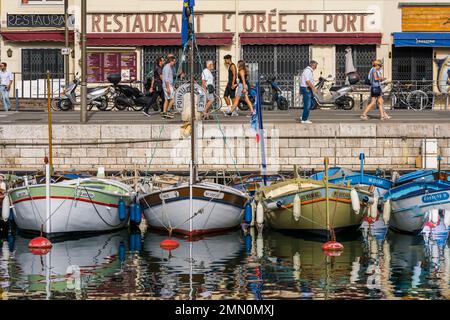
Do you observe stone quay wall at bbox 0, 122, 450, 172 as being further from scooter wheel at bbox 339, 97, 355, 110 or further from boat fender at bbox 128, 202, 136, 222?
scooter wheel at bbox 339, 97, 355, 110

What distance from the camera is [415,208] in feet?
94.0

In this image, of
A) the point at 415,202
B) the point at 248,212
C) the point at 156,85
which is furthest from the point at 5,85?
the point at 415,202

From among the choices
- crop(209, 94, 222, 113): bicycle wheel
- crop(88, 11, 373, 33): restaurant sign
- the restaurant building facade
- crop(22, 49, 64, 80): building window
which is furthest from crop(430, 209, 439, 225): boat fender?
crop(22, 49, 64, 80): building window

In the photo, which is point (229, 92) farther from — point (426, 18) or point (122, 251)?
point (122, 251)

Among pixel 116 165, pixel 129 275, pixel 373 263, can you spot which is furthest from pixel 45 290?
pixel 116 165

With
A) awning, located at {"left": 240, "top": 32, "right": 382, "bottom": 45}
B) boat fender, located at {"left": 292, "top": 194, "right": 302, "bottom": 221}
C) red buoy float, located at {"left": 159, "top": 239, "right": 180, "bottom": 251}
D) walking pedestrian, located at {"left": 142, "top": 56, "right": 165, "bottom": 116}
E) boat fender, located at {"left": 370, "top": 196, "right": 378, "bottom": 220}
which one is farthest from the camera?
awning, located at {"left": 240, "top": 32, "right": 382, "bottom": 45}

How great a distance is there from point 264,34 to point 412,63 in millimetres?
5054

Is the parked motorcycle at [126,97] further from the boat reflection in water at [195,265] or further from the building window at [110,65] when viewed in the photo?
the boat reflection in water at [195,265]

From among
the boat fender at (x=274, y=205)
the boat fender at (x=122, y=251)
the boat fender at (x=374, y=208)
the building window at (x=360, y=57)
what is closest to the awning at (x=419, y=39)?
the building window at (x=360, y=57)

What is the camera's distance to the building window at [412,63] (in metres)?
46.5

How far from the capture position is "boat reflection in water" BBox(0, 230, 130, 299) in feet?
72.1

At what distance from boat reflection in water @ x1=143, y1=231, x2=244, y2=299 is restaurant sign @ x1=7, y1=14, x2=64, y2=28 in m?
19.0

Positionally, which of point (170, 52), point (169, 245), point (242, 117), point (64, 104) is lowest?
point (169, 245)

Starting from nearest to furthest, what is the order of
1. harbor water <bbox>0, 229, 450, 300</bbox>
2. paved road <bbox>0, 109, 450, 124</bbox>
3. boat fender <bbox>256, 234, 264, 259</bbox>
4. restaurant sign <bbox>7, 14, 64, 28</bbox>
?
harbor water <bbox>0, 229, 450, 300</bbox>, boat fender <bbox>256, 234, 264, 259</bbox>, paved road <bbox>0, 109, 450, 124</bbox>, restaurant sign <bbox>7, 14, 64, 28</bbox>
